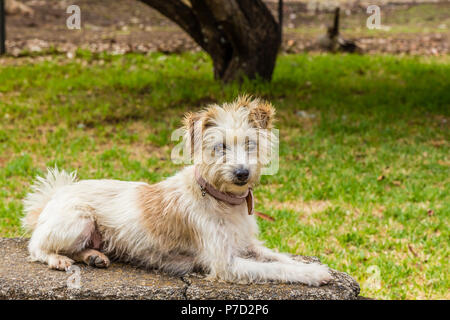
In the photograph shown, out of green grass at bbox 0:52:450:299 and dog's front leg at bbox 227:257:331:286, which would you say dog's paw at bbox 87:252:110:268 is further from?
green grass at bbox 0:52:450:299

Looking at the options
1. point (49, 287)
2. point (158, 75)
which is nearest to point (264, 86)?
point (158, 75)

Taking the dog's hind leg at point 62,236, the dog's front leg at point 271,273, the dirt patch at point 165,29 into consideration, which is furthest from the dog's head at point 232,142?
the dirt patch at point 165,29

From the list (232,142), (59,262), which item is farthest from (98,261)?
(232,142)

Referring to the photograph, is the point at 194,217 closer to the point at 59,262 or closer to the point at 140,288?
the point at 140,288

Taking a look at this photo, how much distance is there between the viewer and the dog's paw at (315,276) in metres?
4.10

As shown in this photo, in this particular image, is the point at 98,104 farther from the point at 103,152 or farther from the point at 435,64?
the point at 435,64

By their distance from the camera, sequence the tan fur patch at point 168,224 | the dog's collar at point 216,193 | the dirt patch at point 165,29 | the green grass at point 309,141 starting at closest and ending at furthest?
the dog's collar at point 216,193 → the tan fur patch at point 168,224 → the green grass at point 309,141 → the dirt patch at point 165,29

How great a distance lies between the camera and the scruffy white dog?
3947mm

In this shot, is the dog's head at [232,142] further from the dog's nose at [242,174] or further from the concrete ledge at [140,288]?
the concrete ledge at [140,288]

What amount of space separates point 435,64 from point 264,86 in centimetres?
491

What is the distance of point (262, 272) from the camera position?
410cm

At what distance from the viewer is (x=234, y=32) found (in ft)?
35.9

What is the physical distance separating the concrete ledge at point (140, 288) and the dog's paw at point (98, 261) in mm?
61

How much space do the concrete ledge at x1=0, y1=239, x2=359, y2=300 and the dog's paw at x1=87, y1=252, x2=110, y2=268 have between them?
0.06 meters
